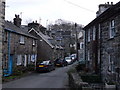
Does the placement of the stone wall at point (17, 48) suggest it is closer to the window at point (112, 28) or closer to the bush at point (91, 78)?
the bush at point (91, 78)

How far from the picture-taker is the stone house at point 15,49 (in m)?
19.1

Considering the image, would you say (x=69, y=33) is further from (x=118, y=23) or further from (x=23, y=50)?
(x=118, y=23)

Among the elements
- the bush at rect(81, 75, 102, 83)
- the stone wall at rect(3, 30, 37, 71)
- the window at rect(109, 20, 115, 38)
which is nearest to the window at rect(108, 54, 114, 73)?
the window at rect(109, 20, 115, 38)

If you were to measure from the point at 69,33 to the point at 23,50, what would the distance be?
53102 mm

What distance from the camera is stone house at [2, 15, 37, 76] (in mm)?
19062

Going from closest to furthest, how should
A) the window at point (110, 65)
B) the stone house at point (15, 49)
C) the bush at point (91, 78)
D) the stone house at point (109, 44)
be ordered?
the stone house at point (109, 44) → the window at point (110, 65) → the bush at point (91, 78) → the stone house at point (15, 49)

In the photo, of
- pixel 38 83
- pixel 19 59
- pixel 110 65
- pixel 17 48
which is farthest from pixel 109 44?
pixel 19 59

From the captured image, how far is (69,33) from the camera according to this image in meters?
76.9

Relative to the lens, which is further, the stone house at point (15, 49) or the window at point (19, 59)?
the window at point (19, 59)

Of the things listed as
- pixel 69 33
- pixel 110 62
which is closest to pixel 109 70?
pixel 110 62

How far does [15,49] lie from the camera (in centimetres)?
2170

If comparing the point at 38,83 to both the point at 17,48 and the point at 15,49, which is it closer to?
the point at 15,49

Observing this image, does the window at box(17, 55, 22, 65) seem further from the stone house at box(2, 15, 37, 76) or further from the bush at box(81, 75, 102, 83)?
the bush at box(81, 75, 102, 83)

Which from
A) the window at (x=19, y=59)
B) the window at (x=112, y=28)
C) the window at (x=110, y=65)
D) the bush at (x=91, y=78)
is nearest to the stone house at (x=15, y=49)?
the window at (x=19, y=59)
